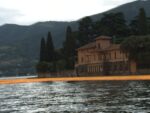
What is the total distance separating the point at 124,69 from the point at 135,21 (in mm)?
29706

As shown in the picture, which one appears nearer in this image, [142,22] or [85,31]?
[142,22]

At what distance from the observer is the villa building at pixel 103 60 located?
401 feet

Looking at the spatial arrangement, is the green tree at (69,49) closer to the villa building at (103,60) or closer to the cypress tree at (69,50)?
the cypress tree at (69,50)

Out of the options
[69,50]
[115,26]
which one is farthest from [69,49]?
[115,26]

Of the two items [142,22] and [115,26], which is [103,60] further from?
[115,26]

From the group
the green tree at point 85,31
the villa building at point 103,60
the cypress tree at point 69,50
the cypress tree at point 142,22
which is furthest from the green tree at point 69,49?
the cypress tree at point 142,22

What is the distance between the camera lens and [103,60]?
13262cm

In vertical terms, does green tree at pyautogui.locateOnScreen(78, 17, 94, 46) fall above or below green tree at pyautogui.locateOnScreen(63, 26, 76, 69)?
above

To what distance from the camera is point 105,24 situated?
15812 centimetres

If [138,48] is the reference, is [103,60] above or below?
below

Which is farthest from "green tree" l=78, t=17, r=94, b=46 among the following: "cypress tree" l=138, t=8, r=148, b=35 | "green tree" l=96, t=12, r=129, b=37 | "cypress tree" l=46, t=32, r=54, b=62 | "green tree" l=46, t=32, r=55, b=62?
"cypress tree" l=138, t=8, r=148, b=35

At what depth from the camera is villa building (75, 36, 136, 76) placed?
122m

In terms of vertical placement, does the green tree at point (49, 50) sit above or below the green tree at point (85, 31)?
below

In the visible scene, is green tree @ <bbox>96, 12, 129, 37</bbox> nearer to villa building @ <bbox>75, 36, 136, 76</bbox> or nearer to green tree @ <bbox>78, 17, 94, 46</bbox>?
green tree @ <bbox>78, 17, 94, 46</bbox>
